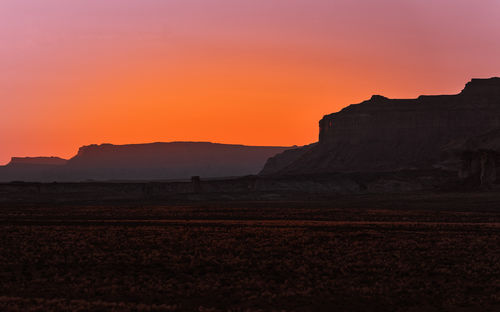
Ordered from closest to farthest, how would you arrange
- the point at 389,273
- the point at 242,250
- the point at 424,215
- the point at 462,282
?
the point at 462,282 → the point at 389,273 → the point at 242,250 → the point at 424,215

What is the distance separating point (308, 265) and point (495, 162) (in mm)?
82884

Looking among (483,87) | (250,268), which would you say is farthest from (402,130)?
(250,268)

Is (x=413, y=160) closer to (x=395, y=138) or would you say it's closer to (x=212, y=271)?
(x=395, y=138)

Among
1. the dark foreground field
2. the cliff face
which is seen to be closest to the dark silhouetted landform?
the cliff face

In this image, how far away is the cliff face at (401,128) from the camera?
158000mm

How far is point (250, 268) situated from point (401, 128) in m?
151

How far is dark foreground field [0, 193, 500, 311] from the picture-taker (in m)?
21.2

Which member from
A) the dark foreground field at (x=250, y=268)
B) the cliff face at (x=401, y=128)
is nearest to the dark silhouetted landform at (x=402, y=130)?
the cliff face at (x=401, y=128)

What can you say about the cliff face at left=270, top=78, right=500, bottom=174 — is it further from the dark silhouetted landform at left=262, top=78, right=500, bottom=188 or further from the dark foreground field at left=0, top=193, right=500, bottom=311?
the dark foreground field at left=0, top=193, right=500, bottom=311

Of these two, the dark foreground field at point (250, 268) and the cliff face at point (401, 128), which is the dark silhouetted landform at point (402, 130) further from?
the dark foreground field at point (250, 268)

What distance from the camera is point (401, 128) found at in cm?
17138

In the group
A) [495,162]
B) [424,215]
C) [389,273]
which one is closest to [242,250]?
[389,273]

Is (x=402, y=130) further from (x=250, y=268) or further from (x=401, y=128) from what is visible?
(x=250, y=268)

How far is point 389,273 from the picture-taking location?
84.2 feet
